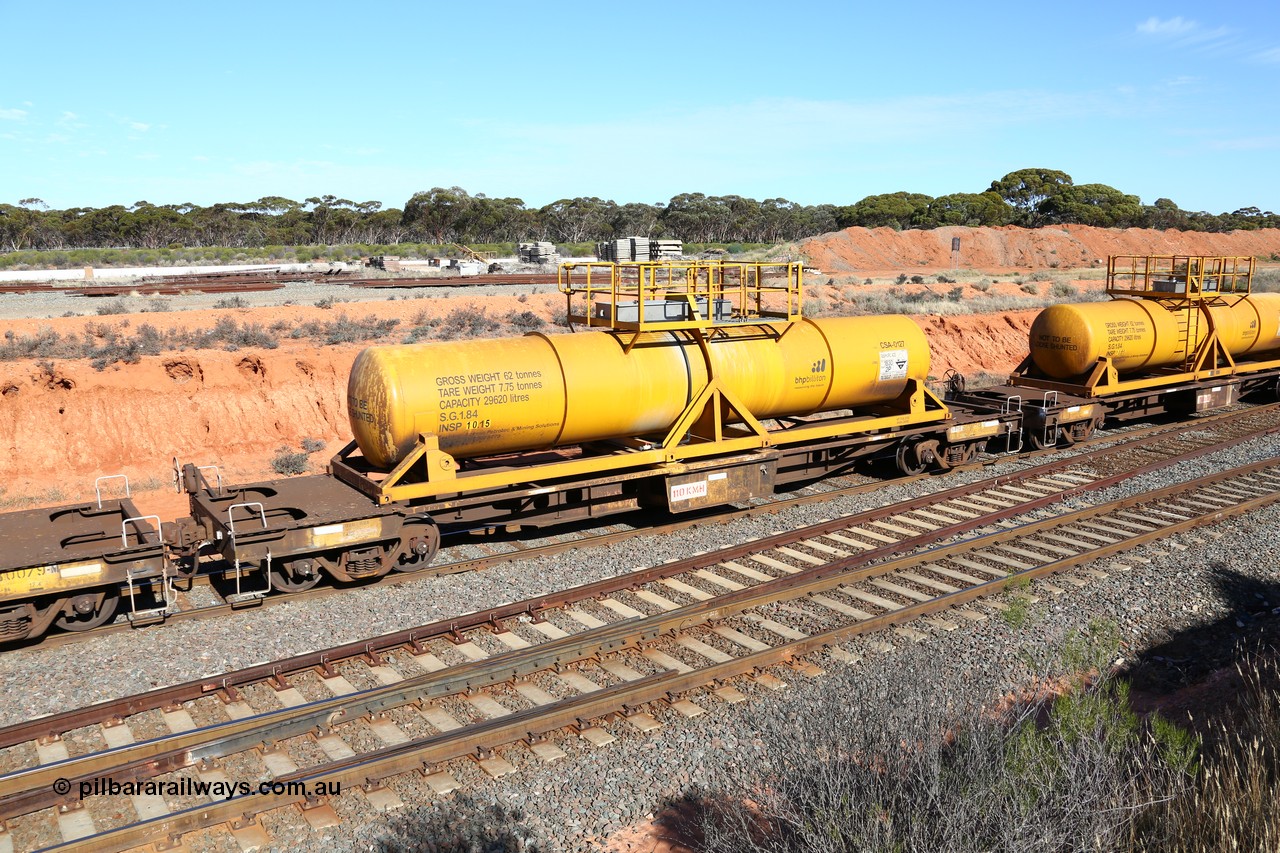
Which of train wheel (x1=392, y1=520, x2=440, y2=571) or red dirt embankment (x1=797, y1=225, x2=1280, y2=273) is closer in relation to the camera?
train wheel (x1=392, y1=520, x2=440, y2=571)

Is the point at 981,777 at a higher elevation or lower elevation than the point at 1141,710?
higher

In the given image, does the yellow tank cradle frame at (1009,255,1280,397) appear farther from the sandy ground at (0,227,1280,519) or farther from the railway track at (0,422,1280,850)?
the sandy ground at (0,227,1280,519)

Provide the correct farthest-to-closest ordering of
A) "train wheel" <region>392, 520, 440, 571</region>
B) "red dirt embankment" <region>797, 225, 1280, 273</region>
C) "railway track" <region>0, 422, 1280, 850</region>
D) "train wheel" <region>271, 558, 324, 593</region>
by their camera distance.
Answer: "red dirt embankment" <region>797, 225, 1280, 273</region> → "train wheel" <region>392, 520, 440, 571</region> → "train wheel" <region>271, 558, 324, 593</region> → "railway track" <region>0, 422, 1280, 850</region>

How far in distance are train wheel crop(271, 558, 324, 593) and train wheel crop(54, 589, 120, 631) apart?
159 cm

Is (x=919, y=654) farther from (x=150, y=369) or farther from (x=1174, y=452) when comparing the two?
(x=150, y=369)

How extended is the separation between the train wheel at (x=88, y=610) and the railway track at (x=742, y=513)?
9cm

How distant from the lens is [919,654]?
8.44 metres

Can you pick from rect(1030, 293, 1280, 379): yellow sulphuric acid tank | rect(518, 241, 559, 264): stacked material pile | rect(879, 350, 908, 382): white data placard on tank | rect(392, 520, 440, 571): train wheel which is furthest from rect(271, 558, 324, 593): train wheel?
rect(518, 241, 559, 264): stacked material pile

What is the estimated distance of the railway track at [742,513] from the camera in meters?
10.5

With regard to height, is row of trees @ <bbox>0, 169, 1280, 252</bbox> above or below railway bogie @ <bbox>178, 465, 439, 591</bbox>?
above

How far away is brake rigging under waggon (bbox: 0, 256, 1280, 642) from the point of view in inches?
404

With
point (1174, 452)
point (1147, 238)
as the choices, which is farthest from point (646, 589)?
point (1147, 238)

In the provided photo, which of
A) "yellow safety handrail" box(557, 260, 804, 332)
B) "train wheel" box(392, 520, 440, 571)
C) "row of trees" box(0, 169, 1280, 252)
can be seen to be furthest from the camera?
"row of trees" box(0, 169, 1280, 252)

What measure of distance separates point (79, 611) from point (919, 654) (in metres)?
8.15
